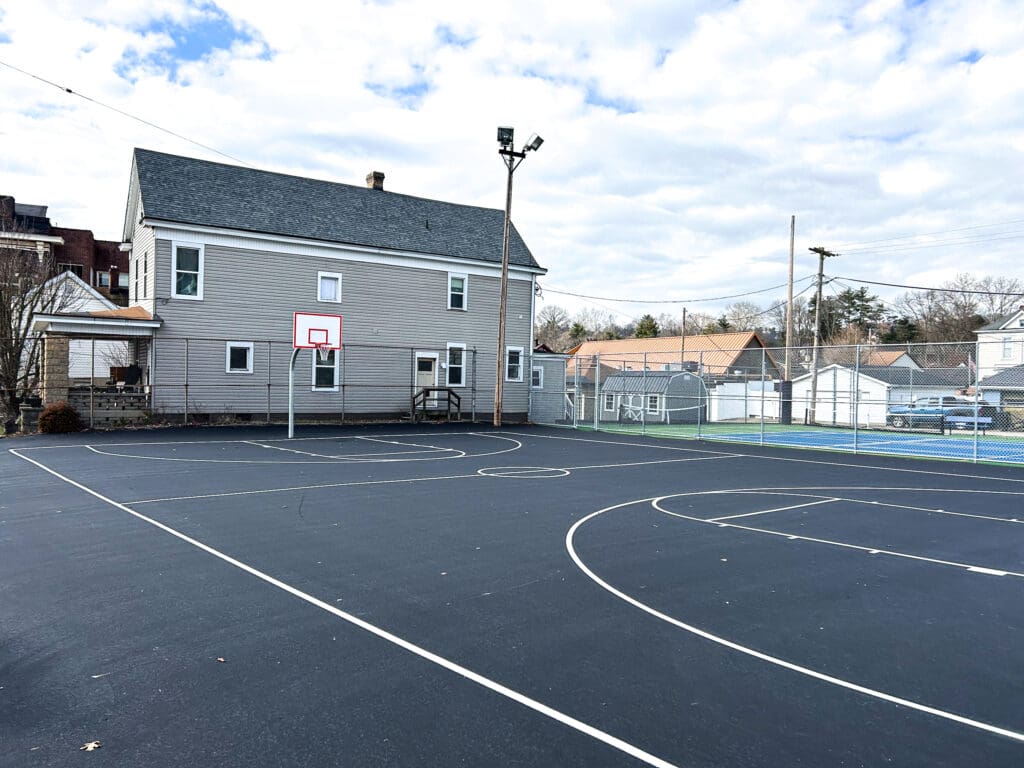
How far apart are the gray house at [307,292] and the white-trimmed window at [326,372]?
0.14 ft

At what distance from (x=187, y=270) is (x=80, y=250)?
98.1 ft

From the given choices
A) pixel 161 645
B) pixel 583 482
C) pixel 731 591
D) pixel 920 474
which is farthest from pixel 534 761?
pixel 920 474

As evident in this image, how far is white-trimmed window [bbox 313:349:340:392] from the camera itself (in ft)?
85.0

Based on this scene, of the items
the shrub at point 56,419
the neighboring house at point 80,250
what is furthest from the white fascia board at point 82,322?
the neighboring house at point 80,250

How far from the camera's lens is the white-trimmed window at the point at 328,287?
26141 millimetres

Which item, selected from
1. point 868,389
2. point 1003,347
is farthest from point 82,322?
point 1003,347

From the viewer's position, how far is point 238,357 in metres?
24.6

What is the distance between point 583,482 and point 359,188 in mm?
20323

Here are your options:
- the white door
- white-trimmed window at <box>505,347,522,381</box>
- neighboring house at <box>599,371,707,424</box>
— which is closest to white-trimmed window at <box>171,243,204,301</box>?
the white door

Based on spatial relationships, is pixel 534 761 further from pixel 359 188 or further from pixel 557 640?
pixel 359 188

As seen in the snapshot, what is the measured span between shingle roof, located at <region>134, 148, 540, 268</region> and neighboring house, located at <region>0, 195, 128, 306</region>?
2064 cm

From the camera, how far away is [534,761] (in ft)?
11.5

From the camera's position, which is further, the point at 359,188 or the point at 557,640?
the point at 359,188

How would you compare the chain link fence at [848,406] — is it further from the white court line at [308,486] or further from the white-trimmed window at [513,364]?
the white court line at [308,486]
